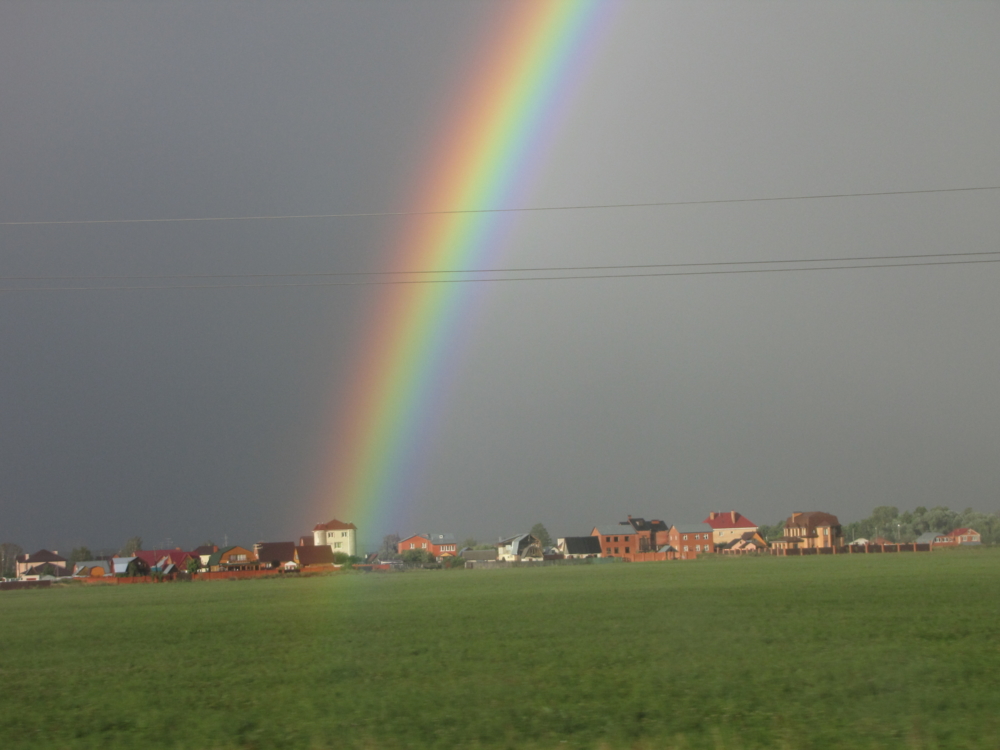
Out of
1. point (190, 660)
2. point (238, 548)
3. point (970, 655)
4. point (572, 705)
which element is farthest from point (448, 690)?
point (238, 548)

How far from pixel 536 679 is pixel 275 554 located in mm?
110502

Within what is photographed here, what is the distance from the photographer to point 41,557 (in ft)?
561

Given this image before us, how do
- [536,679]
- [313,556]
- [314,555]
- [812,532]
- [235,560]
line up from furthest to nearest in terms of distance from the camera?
[812,532], [235,560], [314,555], [313,556], [536,679]

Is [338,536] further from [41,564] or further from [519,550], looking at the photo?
[41,564]

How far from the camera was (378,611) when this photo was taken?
33094 millimetres

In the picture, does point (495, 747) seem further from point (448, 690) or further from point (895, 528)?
point (895, 528)

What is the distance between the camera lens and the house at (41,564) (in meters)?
157

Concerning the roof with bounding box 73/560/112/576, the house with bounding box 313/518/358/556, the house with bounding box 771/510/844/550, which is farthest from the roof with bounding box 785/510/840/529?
the roof with bounding box 73/560/112/576

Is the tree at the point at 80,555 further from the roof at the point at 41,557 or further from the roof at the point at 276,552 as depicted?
the roof at the point at 276,552

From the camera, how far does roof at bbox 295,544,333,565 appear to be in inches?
4437

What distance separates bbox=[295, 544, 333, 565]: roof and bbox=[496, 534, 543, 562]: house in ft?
114

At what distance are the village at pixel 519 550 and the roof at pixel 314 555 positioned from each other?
5.2 inches

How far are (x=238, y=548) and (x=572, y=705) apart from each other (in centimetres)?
12515

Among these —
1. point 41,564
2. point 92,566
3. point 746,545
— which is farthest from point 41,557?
point 746,545
